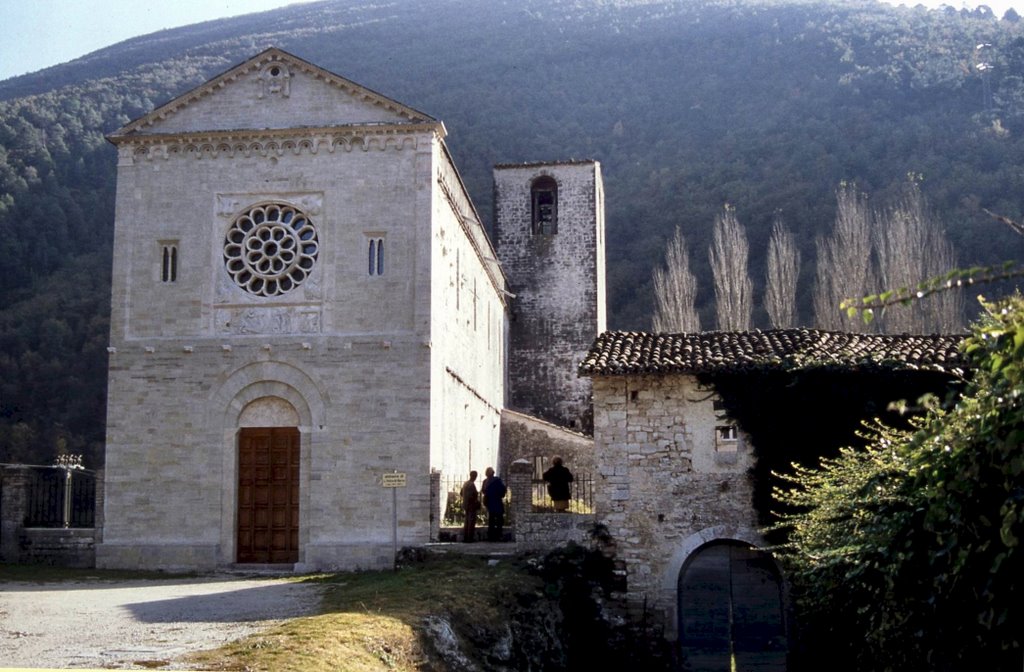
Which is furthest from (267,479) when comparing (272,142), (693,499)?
(693,499)

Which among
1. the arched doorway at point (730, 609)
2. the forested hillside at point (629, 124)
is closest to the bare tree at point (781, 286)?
the forested hillside at point (629, 124)

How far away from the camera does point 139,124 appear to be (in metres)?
26.1

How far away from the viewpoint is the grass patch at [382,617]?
13.1 meters

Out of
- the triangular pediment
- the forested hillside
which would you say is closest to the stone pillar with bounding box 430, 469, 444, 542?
the triangular pediment

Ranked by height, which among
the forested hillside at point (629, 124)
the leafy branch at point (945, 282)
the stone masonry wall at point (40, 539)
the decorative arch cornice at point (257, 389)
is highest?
the forested hillside at point (629, 124)

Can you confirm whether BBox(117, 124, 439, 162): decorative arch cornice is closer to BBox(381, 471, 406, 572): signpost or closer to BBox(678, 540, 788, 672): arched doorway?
BBox(381, 471, 406, 572): signpost

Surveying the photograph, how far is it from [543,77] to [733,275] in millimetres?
49186

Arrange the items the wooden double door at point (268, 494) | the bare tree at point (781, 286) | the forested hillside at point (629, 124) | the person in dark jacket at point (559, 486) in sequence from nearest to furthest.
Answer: the person in dark jacket at point (559, 486), the wooden double door at point (268, 494), the bare tree at point (781, 286), the forested hillside at point (629, 124)

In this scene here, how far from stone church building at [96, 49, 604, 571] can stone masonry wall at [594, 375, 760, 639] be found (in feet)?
12.9

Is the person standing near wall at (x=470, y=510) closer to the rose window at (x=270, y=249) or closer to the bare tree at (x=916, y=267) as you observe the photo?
the rose window at (x=270, y=249)

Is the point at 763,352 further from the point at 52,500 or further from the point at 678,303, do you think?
the point at 678,303

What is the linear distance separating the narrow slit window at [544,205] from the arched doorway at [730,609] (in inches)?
883

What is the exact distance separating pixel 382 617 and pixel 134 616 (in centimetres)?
390

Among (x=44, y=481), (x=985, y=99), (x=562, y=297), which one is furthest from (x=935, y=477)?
(x=985, y=99)
